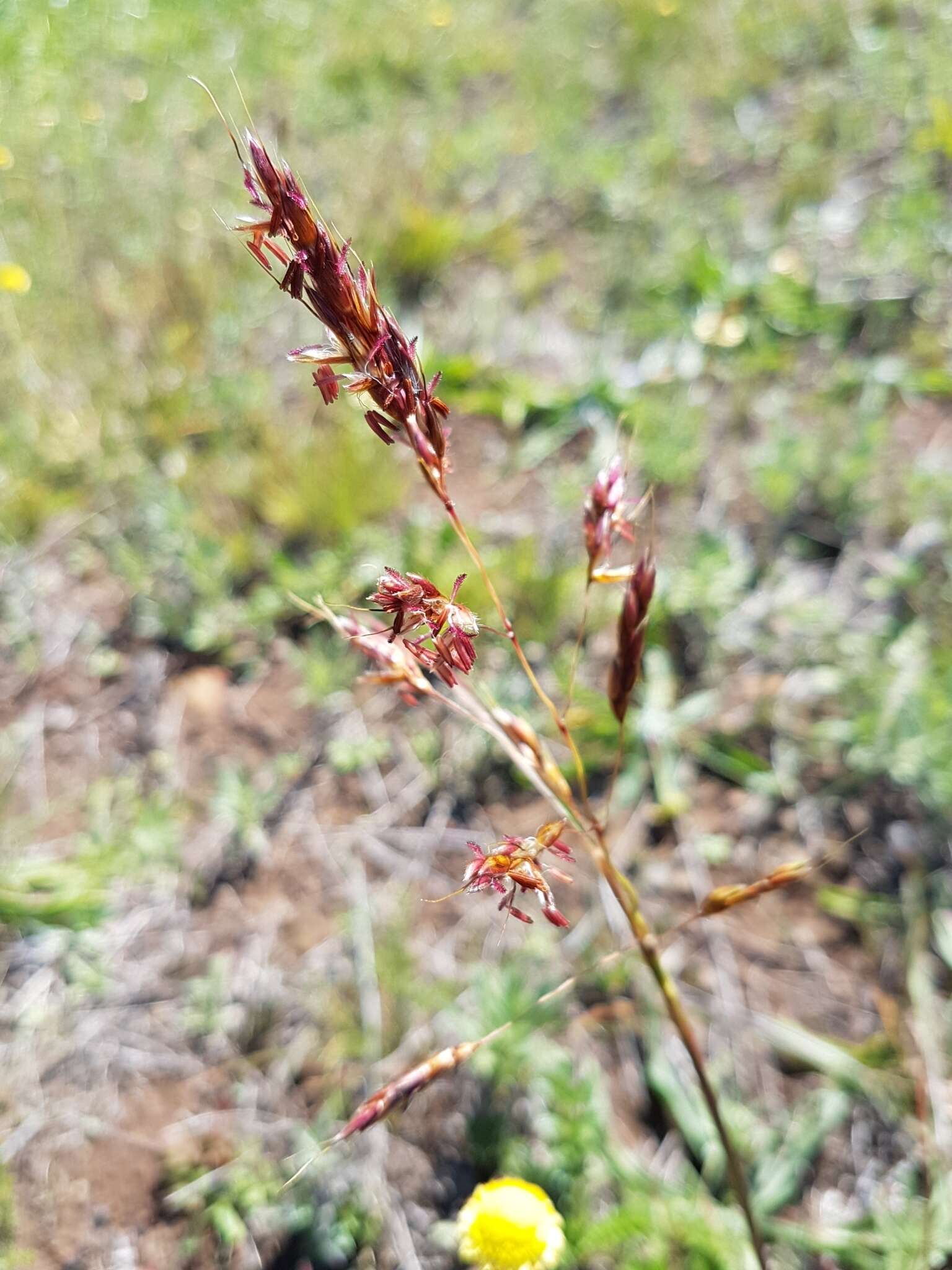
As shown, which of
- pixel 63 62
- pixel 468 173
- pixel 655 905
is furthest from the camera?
pixel 63 62

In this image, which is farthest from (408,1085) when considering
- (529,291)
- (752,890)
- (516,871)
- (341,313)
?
(529,291)

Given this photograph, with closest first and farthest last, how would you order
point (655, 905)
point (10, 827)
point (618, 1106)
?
point (618, 1106) → point (655, 905) → point (10, 827)

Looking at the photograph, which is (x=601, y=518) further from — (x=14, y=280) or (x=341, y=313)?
(x=14, y=280)

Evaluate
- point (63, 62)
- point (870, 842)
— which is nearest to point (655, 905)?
point (870, 842)

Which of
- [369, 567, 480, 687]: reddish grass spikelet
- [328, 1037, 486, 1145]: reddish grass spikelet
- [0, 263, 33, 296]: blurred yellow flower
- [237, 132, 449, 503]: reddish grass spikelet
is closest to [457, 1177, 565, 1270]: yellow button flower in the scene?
[328, 1037, 486, 1145]: reddish grass spikelet

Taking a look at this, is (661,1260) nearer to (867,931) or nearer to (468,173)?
(867,931)
